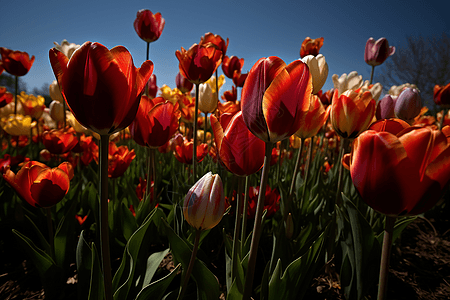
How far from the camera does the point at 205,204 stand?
56 cm

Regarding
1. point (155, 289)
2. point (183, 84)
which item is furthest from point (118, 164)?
point (183, 84)

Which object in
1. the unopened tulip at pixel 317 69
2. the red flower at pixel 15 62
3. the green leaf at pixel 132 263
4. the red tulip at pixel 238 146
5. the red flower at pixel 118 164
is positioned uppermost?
the red flower at pixel 15 62

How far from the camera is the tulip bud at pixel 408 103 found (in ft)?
4.39

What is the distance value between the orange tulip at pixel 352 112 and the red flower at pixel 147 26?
1198 mm

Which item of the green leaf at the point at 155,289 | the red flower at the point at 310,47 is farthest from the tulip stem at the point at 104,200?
the red flower at the point at 310,47

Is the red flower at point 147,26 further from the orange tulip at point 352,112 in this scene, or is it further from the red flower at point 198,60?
the orange tulip at point 352,112

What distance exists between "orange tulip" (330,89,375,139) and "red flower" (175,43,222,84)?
2.05 feet

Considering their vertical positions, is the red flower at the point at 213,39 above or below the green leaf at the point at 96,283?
above

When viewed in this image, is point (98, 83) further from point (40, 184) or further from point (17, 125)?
point (17, 125)

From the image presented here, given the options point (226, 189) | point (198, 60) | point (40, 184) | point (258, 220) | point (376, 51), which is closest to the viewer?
point (258, 220)

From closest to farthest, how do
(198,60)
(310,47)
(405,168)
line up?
(405,168)
(198,60)
(310,47)

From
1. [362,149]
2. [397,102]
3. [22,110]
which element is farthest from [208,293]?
[22,110]

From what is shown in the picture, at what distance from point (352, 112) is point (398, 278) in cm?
92

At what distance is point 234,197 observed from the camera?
1.34 metres
